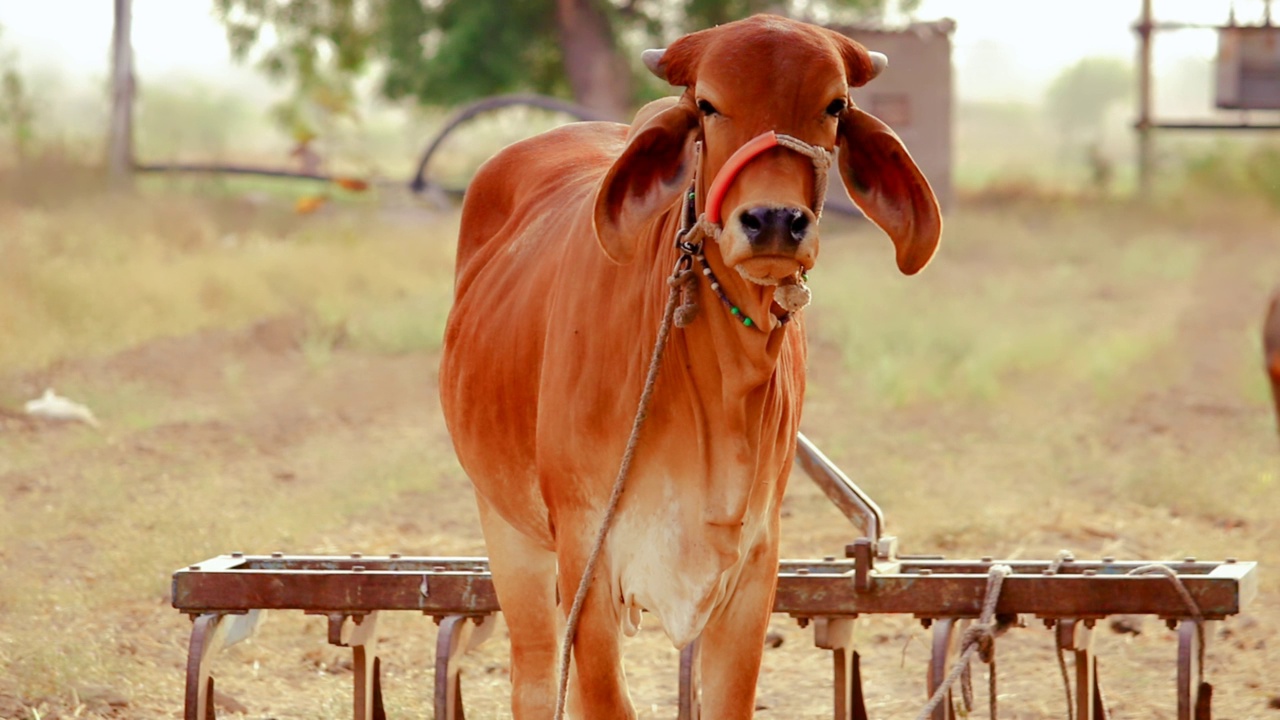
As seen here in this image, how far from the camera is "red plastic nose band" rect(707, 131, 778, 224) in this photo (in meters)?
2.60

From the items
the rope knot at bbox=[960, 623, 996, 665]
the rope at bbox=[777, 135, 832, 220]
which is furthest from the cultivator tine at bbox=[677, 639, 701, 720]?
the rope at bbox=[777, 135, 832, 220]

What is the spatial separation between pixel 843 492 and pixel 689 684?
688 mm

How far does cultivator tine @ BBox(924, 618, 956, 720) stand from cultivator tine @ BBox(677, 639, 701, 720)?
0.60m

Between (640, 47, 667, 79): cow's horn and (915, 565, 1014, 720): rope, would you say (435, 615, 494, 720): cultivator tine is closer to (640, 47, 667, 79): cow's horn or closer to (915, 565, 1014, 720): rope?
(915, 565, 1014, 720): rope

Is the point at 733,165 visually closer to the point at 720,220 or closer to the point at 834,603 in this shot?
the point at 720,220

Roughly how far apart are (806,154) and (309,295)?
10.9m

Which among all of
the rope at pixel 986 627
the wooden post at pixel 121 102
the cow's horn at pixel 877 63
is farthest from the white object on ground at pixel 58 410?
the wooden post at pixel 121 102

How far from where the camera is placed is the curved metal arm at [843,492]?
164 inches

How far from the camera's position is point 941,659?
3.98 meters

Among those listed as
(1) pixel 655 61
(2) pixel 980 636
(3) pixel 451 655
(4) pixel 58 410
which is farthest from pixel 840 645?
(4) pixel 58 410

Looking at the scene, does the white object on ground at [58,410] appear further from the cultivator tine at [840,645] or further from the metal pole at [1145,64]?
the metal pole at [1145,64]

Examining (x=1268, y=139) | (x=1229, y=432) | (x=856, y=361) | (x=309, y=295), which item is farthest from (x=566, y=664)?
(x=1268, y=139)

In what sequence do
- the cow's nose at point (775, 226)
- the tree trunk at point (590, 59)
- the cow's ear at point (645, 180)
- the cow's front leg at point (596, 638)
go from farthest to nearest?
1. the tree trunk at point (590, 59)
2. the cow's front leg at point (596, 638)
3. the cow's ear at point (645, 180)
4. the cow's nose at point (775, 226)

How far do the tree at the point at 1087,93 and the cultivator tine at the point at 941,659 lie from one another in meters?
91.3
